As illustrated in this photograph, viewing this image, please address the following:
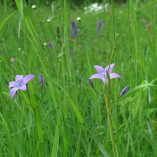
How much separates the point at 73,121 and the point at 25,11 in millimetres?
408

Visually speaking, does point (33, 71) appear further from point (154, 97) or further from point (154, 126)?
point (154, 126)

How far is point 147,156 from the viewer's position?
105 centimetres

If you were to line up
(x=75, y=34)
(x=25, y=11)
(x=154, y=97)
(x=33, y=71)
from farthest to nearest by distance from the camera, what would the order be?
(x=75, y=34) → (x=33, y=71) → (x=154, y=97) → (x=25, y=11)

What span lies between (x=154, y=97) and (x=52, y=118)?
40 cm

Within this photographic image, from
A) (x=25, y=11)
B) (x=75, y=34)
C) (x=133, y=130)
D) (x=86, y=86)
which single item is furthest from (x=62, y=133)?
(x=75, y=34)

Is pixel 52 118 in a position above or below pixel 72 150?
above

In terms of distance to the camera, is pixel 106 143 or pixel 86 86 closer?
pixel 106 143

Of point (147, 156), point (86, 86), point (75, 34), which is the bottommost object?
point (147, 156)

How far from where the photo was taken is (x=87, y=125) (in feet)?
3.98

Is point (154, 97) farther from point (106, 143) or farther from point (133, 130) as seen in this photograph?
point (106, 143)

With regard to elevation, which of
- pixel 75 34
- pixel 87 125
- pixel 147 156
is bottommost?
pixel 147 156

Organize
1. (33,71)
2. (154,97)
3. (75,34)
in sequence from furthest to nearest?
(75,34) < (33,71) < (154,97)

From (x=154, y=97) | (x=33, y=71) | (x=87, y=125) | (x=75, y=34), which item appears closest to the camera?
(x=87, y=125)

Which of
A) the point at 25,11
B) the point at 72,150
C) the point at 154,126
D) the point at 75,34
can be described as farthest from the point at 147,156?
the point at 75,34
